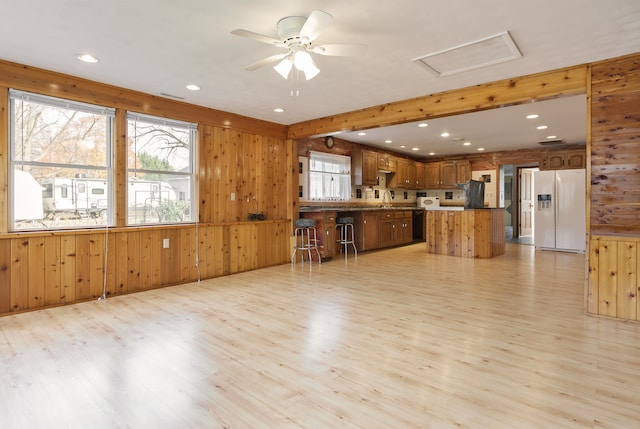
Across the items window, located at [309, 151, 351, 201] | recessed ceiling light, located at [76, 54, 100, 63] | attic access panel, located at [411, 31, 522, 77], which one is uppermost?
recessed ceiling light, located at [76, 54, 100, 63]

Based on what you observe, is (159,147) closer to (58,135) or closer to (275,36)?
(58,135)

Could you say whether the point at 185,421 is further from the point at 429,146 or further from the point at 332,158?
the point at 429,146

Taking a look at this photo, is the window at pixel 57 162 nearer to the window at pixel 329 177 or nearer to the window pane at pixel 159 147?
the window pane at pixel 159 147

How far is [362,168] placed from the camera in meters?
8.01

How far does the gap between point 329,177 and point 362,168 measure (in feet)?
2.88

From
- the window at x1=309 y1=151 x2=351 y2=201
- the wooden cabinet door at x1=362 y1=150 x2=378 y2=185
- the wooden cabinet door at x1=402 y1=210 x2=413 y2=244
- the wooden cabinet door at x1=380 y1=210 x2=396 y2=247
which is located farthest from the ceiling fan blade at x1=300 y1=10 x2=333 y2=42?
the wooden cabinet door at x1=402 y1=210 x2=413 y2=244

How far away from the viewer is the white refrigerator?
726 centimetres

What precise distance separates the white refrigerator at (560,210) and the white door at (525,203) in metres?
2.83

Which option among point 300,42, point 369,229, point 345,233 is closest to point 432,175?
point 369,229

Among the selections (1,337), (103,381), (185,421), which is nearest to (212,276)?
(1,337)

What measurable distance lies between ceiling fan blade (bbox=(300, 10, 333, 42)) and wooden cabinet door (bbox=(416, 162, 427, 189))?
8.31m

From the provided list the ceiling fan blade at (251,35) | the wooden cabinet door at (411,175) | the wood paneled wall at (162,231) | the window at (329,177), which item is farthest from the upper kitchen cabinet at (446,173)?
the ceiling fan blade at (251,35)

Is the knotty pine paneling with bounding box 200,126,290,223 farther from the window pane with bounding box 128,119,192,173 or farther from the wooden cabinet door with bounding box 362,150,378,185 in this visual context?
the wooden cabinet door with bounding box 362,150,378,185

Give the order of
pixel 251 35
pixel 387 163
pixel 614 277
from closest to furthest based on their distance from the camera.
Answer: pixel 251 35 < pixel 614 277 < pixel 387 163
